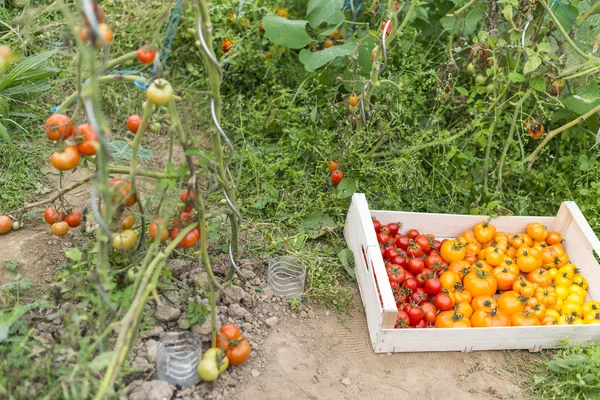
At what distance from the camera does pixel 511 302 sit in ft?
9.82

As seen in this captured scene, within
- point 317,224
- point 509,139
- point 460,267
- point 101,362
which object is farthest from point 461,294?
point 101,362

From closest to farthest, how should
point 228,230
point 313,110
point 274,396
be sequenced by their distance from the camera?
1. point 274,396
2. point 228,230
3. point 313,110

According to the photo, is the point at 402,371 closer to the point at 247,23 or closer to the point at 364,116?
the point at 364,116

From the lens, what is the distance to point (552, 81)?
3.46m

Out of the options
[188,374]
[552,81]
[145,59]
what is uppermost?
[145,59]

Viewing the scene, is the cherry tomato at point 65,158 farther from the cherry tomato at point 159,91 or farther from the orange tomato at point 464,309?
the orange tomato at point 464,309

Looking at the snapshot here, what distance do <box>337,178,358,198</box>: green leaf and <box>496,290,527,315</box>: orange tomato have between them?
101 centimetres

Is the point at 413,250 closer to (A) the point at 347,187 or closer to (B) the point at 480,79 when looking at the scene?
(A) the point at 347,187

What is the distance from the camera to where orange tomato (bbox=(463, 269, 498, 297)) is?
120 inches

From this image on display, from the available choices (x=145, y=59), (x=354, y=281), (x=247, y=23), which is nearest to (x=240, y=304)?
(x=354, y=281)

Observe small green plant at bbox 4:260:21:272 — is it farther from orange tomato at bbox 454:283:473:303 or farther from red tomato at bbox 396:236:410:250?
orange tomato at bbox 454:283:473:303

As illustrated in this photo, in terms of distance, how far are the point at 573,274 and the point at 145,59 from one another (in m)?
2.53

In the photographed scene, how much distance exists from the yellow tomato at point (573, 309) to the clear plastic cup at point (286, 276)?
1.35 meters

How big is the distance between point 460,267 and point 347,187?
2.60ft
